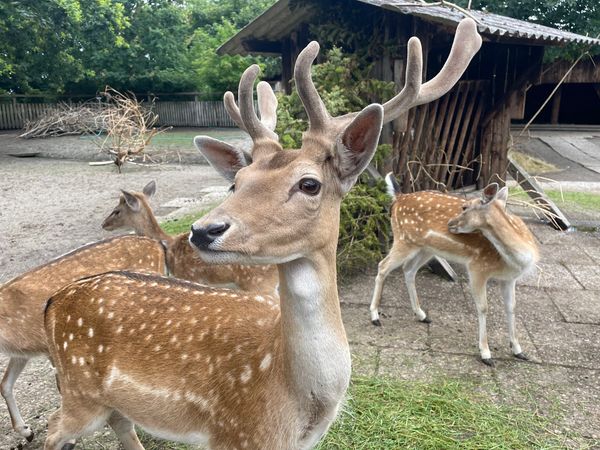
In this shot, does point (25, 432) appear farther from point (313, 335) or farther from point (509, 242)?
point (509, 242)

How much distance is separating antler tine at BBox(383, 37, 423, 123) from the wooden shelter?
3135 mm

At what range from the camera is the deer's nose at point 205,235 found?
1543 millimetres

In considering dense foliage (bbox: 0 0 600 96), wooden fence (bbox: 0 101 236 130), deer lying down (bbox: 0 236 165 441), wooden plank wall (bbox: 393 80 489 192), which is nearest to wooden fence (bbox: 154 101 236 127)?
wooden fence (bbox: 0 101 236 130)

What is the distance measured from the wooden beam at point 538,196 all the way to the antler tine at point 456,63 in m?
5.31

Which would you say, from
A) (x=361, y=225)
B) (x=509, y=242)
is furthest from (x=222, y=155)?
(x=361, y=225)

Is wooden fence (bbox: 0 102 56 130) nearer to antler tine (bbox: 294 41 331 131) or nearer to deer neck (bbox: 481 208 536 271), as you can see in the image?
deer neck (bbox: 481 208 536 271)

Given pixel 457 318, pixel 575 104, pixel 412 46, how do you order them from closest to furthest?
1. pixel 412 46
2. pixel 457 318
3. pixel 575 104

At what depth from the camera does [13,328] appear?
2873mm

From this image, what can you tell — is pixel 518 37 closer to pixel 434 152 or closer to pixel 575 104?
pixel 434 152

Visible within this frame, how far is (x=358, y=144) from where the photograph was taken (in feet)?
6.28

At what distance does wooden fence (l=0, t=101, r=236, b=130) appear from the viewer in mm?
23922

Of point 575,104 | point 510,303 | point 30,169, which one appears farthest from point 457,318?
point 575,104

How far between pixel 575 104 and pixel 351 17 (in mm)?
16016

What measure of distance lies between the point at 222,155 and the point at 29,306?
5.20 ft
